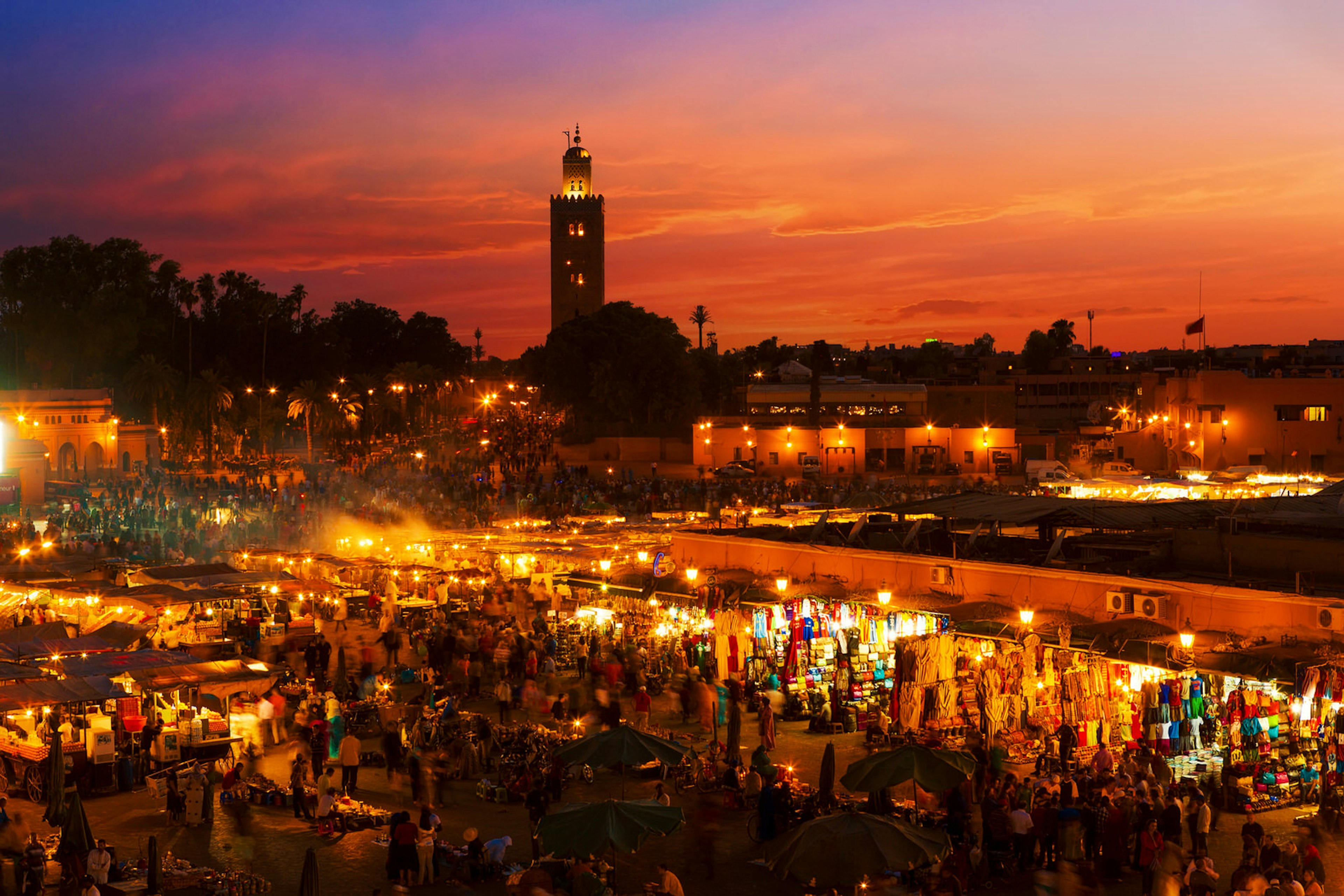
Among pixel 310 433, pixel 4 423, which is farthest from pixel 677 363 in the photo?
pixel 4 423

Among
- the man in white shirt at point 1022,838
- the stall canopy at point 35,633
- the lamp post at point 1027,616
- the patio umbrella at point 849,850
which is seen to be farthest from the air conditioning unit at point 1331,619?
the stall canopy at point 35,633

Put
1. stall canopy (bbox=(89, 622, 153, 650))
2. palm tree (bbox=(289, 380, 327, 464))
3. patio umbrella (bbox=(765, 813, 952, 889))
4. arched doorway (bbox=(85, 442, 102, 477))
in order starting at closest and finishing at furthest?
1. patio umbrella (bbox=(765, 813, 952, 889))
2. stall canopy (bbox=(89, 622, 153, 650))
3. arched doorway (bbox=(85, 442, 102, 477))
4. palm tree (bbox=(289, 380, 327, 464))

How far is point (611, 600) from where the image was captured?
950 inches

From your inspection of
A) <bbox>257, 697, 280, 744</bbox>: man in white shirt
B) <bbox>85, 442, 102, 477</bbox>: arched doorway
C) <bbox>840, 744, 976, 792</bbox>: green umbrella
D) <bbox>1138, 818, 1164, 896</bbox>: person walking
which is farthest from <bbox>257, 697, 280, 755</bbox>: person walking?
<bbox>85, 442, 102, 477</bbox>: arched doorway

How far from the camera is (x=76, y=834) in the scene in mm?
12680

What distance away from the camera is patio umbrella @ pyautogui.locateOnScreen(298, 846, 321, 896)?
36.9 ft

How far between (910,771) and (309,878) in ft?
18.5

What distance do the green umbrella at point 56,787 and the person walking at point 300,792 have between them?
248 centimetres

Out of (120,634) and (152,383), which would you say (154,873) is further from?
(152,383)

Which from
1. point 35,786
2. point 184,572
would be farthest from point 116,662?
point 184,572

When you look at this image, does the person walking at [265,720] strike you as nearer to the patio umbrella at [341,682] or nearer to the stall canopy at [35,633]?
the patio umbrella at [341,682]

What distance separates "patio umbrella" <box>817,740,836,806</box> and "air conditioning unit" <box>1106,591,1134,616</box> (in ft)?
14.6

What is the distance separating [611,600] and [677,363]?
52816 mm

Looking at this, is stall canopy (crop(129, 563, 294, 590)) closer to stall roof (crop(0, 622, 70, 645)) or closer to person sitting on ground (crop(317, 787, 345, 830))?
stall roof (crop(0, 622, 70, 645))
